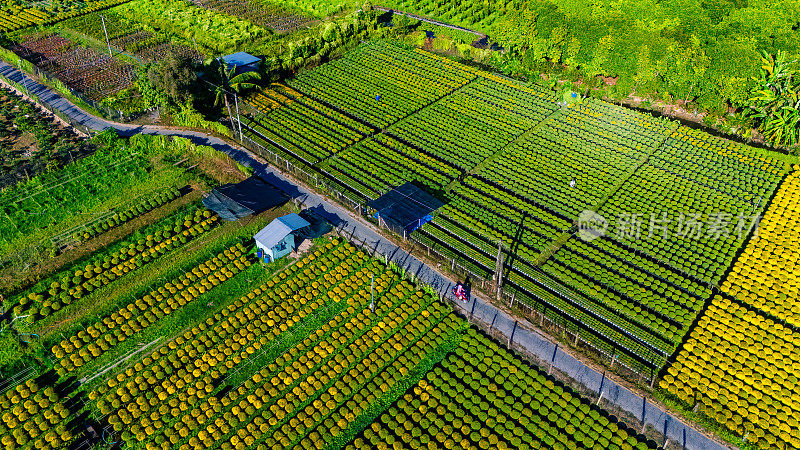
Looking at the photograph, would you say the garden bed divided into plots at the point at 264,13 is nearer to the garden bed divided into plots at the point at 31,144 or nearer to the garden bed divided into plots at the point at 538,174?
the garden bed divided into plots at the point at 538,174

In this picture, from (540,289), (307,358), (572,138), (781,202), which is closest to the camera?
(307,358)

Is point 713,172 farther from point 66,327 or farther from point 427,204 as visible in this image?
point 66,327

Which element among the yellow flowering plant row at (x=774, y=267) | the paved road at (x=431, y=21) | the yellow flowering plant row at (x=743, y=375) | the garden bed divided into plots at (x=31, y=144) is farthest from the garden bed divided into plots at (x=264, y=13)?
the yellow flowering plant row at (x=743, y=375)

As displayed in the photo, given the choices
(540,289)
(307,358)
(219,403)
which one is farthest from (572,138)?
(219,403)

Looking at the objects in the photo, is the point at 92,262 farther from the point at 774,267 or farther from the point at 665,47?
the point at 665,47

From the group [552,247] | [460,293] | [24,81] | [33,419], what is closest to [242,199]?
[460,293]

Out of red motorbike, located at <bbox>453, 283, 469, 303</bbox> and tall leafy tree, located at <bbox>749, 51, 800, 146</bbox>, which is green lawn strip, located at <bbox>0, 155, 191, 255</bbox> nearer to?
red motorbike, located at <bbox>453, 283, 469, 303</bbox>
